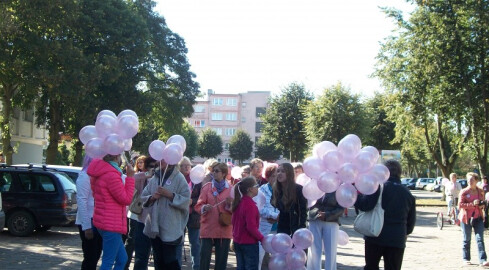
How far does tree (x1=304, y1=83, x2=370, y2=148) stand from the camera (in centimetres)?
4325

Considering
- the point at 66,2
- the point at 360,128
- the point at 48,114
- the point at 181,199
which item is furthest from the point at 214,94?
the point at 181,199

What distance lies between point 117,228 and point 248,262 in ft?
5.85

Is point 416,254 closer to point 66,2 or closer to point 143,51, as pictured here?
point 66,2

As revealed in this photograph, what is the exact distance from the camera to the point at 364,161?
761 cm

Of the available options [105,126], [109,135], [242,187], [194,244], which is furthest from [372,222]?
[194,244]

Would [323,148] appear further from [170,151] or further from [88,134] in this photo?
[88,134]

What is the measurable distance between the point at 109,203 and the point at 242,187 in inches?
67.0

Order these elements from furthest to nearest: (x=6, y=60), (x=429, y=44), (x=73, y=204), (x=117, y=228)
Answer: (x=429, y=44), (x=6, y=60), (x=73, y=204), (x=117, y=228)

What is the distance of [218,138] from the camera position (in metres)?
99.6

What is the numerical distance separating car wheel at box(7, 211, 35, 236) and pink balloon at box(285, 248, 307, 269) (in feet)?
30.9

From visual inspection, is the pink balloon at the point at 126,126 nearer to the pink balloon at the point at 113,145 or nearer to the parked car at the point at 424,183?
the pink balloon at the point at 113,145

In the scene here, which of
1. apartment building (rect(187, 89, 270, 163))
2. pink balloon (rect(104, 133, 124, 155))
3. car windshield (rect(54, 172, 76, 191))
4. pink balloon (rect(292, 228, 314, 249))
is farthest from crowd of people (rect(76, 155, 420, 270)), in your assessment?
apartment building (rect(187, 89, 270, 163))

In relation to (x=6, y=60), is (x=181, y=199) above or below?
below

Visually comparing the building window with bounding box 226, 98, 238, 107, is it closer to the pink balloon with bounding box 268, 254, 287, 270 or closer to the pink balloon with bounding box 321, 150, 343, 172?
the pink balloon with bounding box 321, 150, 343, 172
